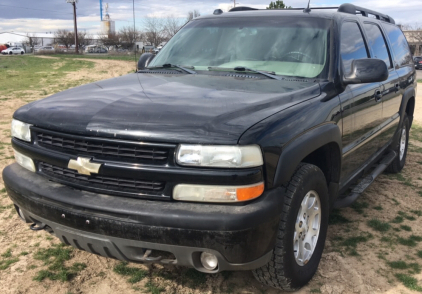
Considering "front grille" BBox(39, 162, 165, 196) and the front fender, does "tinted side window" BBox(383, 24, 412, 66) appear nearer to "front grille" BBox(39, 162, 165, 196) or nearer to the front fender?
the front fender

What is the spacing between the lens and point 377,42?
4539 millimetres

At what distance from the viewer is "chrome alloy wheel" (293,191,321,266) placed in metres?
2.77

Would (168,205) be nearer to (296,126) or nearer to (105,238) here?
(105,238)

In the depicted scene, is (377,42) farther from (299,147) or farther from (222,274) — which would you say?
(222,274)

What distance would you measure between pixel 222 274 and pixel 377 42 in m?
3.02

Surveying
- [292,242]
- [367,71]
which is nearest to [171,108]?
[292,242]

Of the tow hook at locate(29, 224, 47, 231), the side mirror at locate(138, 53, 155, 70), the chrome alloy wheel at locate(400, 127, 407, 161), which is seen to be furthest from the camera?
the chrome alloy wheel at locate(400, 127, 407, 161)

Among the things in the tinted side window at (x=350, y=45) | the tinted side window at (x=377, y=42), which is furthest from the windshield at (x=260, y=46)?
the tinted side window at (x=377, y=42)

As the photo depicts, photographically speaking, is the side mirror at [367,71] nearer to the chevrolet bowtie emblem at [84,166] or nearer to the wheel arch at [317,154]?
the wheel arch at [317,154]

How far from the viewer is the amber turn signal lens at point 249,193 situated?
2.25m

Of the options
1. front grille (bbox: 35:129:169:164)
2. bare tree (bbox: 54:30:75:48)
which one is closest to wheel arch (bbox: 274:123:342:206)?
front grille (bbox: 35:129:169:164)

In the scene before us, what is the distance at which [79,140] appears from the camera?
8.14 feet

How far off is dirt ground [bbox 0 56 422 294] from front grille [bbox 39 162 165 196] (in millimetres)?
839

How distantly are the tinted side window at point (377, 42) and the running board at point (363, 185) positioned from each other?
107cm
